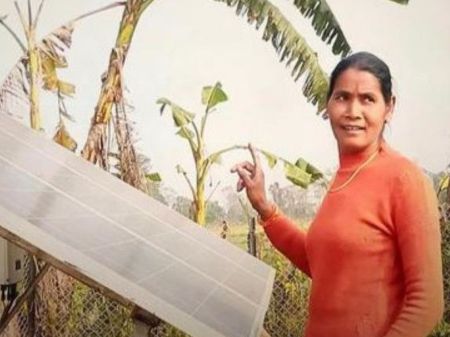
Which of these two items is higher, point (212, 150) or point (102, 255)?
point (102, 255)

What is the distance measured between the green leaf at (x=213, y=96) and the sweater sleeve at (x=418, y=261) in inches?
50.9

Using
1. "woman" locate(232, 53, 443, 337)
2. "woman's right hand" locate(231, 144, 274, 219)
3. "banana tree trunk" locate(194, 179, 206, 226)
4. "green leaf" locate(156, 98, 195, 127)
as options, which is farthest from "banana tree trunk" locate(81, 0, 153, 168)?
"woman" locate(232, 53, 443, 337)

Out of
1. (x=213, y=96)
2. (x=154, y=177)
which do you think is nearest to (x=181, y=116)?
(x=213, y=96)

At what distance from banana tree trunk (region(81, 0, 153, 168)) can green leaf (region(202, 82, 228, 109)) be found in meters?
0.36

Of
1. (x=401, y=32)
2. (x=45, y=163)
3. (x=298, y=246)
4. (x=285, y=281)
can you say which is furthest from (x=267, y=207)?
(x=401, y=32)

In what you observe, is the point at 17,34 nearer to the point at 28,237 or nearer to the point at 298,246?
the point at 298,246

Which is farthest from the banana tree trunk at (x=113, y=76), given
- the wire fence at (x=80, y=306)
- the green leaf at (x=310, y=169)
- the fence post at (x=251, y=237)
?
the green leaf at (x=310, y=169)

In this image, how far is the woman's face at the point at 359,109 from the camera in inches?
47.6

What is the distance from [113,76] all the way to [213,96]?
42 cm

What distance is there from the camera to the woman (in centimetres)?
105

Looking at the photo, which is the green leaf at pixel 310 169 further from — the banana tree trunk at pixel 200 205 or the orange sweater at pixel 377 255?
the orange sweater at pixel 377 255

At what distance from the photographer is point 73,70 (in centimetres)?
232

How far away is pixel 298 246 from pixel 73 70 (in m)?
1.35

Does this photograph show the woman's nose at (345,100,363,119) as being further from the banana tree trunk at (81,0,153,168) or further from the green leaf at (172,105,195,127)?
the banana tree trunk at (81,0,153,168)
